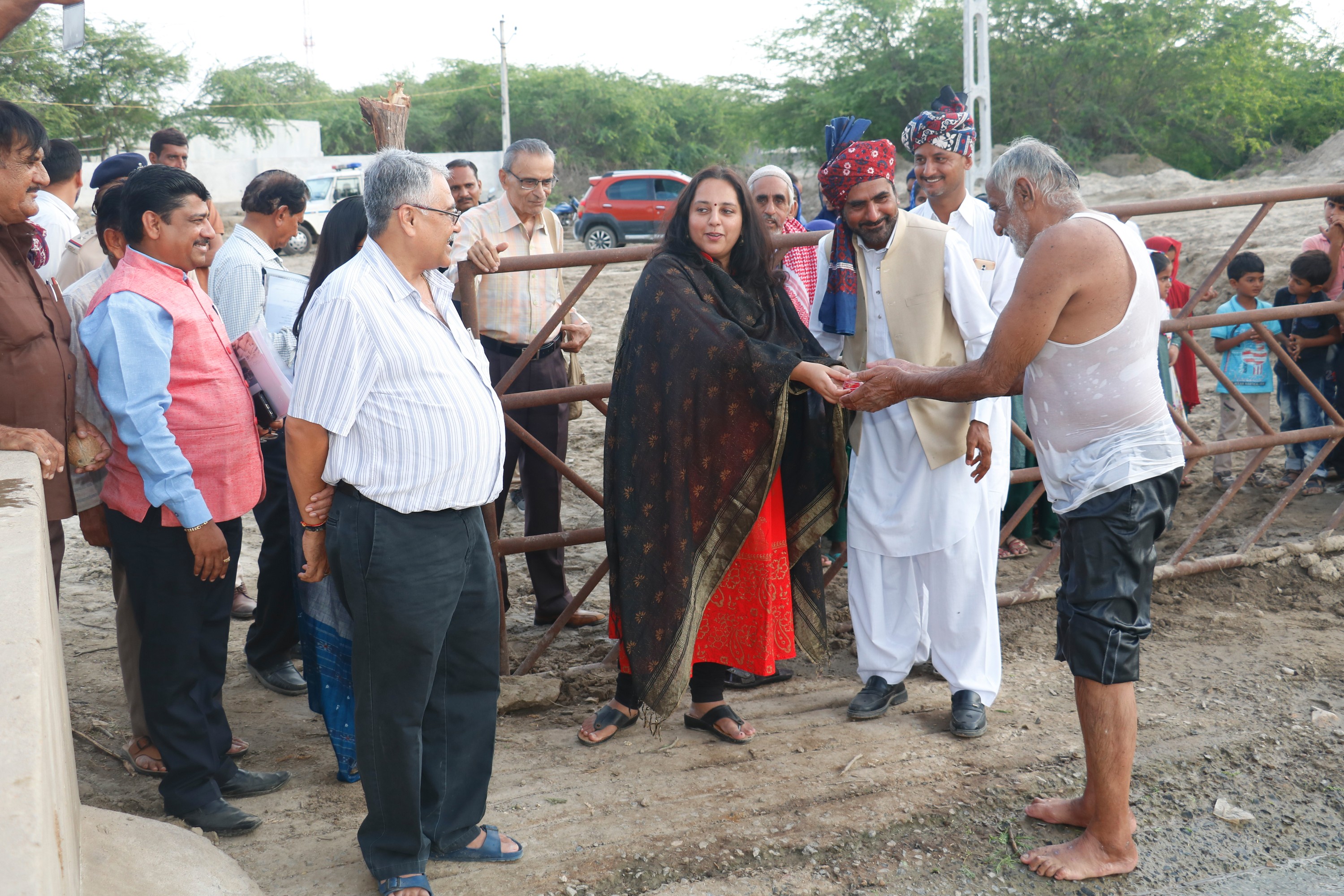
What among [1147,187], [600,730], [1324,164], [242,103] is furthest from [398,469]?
[242,103]

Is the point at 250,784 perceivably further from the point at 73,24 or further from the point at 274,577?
the point at 73,24

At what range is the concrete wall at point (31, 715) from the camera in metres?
1.22

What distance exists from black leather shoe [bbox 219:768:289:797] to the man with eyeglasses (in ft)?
3.90

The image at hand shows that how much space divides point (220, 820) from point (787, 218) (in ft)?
10.3

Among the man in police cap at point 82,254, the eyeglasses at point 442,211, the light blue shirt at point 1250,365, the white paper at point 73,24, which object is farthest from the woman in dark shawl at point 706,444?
the light blue shirt at point 1250,365

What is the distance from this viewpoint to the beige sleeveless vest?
3221mm

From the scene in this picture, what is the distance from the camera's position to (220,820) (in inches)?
108

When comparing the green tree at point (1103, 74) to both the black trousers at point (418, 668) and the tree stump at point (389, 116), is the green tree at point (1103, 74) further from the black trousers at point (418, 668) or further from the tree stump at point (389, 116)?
the black trousers at point (418, 668)

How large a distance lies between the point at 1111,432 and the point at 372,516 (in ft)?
6.12

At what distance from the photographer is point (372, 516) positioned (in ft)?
7.52

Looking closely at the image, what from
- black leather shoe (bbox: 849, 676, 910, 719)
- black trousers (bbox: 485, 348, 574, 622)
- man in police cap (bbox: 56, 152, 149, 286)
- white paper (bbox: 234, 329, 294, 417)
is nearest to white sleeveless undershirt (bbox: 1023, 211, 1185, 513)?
black leather shoe (bbox: 849, 676, 910, 719)

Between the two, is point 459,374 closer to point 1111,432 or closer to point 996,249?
point 1111,432

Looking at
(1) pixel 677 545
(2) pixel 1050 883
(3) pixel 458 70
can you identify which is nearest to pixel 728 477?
(1) pixel 677 545

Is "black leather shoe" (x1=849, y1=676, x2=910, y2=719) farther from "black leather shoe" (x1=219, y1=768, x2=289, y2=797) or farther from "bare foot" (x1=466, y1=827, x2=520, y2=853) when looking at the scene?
"black leather shoe" (x1=219, y1=768, x2=289, y2=797)
